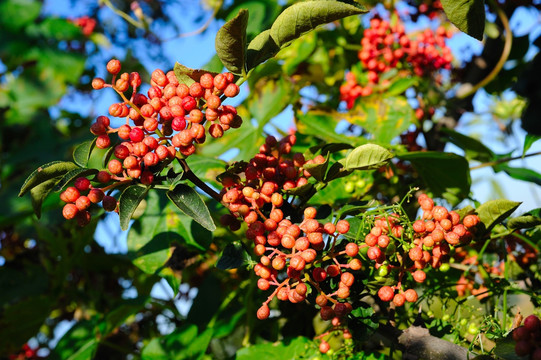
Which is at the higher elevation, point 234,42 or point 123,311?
point 234,42

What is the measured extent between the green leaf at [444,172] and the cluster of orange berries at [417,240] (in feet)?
0.93

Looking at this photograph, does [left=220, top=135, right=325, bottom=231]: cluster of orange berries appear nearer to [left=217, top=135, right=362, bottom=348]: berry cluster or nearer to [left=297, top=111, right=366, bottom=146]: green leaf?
[left=217, top=135, right=362, bottom=348]: berry cluster

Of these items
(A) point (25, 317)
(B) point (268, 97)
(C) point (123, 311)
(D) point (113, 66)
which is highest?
(D) point (113, 66)

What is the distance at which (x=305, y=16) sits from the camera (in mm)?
647

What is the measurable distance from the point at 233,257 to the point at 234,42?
34 cm

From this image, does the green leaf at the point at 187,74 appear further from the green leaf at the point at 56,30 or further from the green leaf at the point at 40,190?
the green leaf at the point at 56,30

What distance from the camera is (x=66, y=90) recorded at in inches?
102

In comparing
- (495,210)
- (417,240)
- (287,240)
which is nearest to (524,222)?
→ (495,210)

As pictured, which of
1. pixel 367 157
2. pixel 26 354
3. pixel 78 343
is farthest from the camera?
pixel 26 354

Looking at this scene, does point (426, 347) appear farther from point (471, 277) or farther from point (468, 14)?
point (468, 14)

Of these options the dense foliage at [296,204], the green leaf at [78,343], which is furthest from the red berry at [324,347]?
the green leaf at [78,343]

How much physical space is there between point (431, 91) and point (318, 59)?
53cm

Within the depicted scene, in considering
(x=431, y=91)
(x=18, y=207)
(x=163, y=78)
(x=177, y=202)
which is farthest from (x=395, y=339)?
(x=18, y=207)

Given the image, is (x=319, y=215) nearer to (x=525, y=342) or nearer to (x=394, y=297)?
(x=394, y=297)
